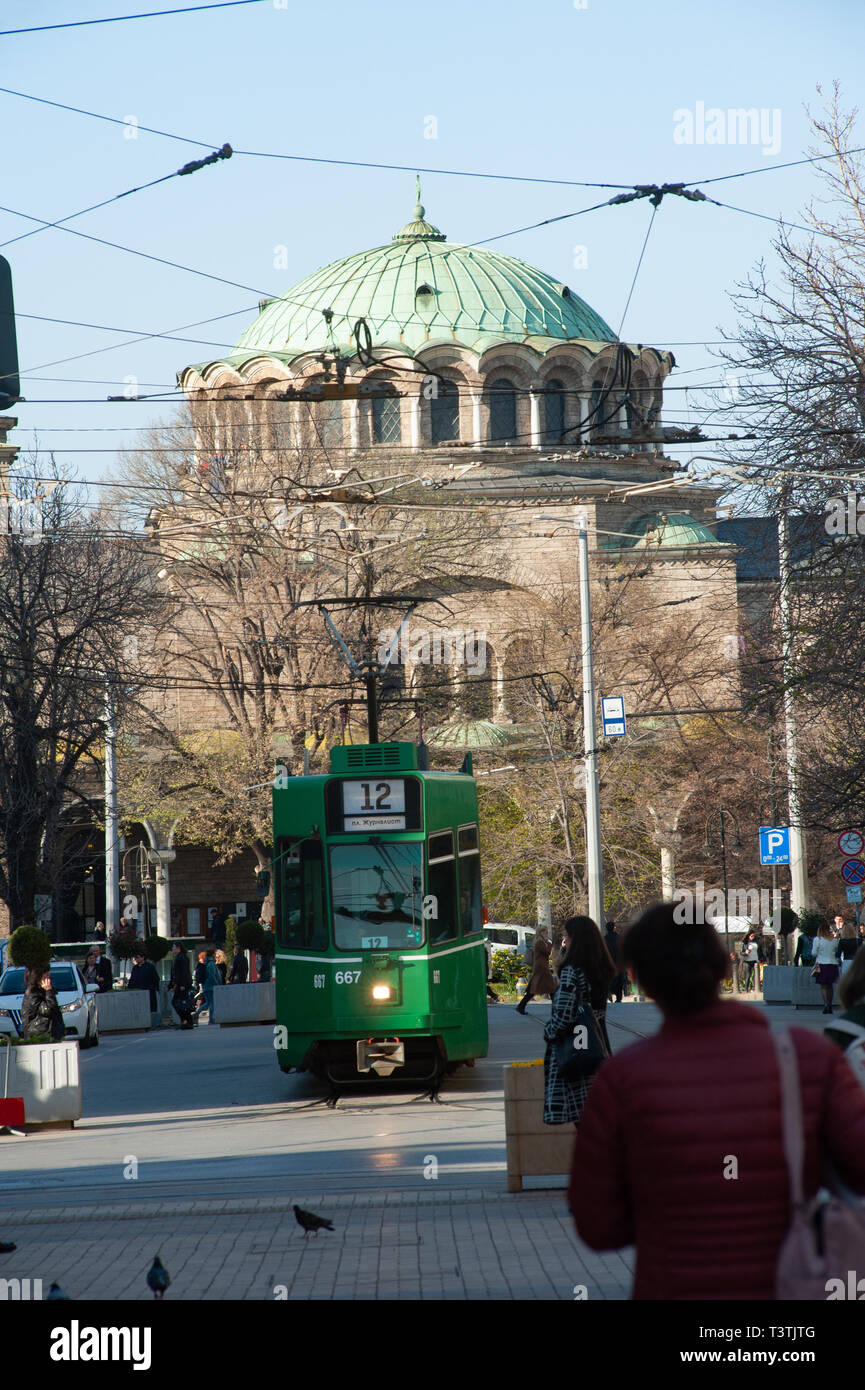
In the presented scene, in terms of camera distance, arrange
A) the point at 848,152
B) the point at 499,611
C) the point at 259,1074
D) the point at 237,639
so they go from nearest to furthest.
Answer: the point at 848,152 → the point at 259,1074 → the point at 237,639 → the point at 499,611

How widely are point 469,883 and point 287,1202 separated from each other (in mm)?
7497

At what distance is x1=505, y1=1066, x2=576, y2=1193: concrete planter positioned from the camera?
10594 millimetres

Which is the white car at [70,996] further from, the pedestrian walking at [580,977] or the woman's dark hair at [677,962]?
the woman's dark hair at [677,962]

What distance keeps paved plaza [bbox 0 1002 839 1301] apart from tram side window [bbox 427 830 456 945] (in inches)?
61.4

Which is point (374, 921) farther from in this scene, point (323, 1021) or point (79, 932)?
point (79, 932)

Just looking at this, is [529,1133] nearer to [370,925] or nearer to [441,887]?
[370,925]

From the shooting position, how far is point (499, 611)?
57562mm

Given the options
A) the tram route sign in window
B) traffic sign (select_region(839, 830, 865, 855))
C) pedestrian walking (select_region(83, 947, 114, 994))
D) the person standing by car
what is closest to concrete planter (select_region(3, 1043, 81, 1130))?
the person standing by car

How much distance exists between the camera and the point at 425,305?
64875 millimetres

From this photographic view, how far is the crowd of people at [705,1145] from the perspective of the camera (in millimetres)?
3564

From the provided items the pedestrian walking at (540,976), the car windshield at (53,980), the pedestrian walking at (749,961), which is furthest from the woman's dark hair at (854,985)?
the pedestrian walking at (749,961)

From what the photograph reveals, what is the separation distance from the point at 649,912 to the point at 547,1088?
6282mm
